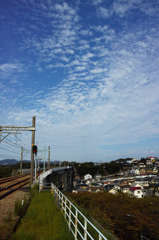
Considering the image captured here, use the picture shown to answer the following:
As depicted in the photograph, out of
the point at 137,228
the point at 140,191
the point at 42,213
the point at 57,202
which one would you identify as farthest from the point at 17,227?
the point at 140,191

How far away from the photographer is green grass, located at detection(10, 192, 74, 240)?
6281mm

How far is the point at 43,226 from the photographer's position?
7441 millimetres

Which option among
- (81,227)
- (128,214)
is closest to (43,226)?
(81,227)

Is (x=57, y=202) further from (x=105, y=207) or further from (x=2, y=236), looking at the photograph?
(x=105, y=207)

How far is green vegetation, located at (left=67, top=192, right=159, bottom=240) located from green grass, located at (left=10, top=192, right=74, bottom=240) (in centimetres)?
608

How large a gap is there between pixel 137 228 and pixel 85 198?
8505 mm

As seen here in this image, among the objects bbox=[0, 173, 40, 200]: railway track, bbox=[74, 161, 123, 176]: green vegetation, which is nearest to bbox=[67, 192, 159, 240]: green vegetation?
bbox=[0, 173, 40, 200]: railway track

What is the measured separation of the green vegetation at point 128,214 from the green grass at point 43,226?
6.08 meters

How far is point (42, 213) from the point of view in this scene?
9125 millimetres

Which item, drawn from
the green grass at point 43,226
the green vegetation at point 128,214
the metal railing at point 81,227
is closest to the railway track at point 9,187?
the green grass at point 43,226

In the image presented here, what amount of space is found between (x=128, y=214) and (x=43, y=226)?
41.8 feet

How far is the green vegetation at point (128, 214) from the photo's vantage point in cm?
1739

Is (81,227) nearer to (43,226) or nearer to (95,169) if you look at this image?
(43,226)

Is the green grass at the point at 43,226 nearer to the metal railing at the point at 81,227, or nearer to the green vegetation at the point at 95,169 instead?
the metal railing at the point at 81,227
